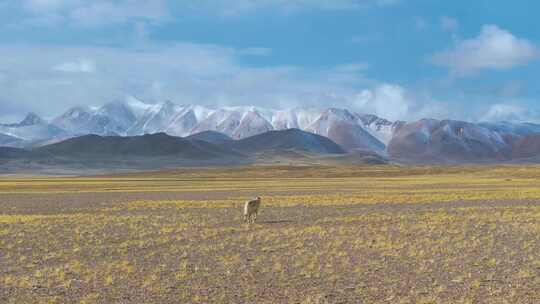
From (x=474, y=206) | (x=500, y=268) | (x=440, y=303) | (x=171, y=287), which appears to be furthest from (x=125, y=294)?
(x=474, y=206)

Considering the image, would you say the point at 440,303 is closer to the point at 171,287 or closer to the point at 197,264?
the point at 171,287

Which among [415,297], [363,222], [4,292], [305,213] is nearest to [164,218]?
[305,213]

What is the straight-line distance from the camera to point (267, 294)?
15.7 metres

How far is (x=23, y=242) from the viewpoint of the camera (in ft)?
82.0

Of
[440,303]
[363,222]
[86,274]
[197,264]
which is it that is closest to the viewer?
[440,303]

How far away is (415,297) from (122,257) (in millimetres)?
9885

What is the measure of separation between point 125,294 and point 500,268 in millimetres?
9966

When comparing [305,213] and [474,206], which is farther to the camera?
[474,206]

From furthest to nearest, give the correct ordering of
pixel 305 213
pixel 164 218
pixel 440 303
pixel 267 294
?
pixel 305 213 < pixel 164 218 < pixel 267 294 < pixel 440 303

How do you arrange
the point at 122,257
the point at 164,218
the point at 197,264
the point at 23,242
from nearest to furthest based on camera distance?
1. the point at 197,264
2. the point at 122,257
3. the point at 23,242
4. the point at 164,218

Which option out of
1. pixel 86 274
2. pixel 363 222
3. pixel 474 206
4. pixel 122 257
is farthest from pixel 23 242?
pixel 474 206

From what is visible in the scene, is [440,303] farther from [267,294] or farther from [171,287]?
[171,287]

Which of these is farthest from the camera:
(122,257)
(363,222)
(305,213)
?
(305,213)

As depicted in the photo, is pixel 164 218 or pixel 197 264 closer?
pixel 197 264
